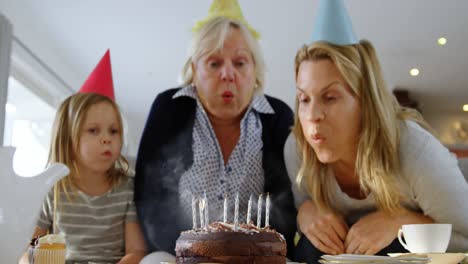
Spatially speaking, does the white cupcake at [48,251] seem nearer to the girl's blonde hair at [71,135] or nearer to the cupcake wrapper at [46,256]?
the cupcake wrapper at [46,256]

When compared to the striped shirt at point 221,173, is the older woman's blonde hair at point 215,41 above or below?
above

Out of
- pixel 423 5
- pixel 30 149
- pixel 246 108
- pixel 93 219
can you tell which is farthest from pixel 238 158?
pixel 30 149

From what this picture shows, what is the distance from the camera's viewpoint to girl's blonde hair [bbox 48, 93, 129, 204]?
160 centimetres

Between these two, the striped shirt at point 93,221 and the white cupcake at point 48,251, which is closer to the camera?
the white cupcake at point 48,251

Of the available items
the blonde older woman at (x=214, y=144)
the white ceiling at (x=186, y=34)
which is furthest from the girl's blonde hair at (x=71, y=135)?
the white ceiling at (x=186, y=34)

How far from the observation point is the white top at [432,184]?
1.25 m

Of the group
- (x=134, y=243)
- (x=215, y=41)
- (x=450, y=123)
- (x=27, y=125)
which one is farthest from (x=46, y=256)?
(x=450, y=123)

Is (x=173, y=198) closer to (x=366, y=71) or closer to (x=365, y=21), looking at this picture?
(x=366, y=71)

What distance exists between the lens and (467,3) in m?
3.50

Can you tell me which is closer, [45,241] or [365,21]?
[45,241]

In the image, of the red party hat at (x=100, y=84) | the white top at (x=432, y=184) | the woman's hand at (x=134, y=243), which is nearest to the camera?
the white top at (x=432, y=184)

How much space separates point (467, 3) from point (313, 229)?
273cm

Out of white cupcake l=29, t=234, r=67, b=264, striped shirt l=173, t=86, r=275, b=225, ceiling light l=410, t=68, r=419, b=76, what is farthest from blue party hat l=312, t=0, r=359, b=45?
ceiling light l=410, t=68, r=419, b=76

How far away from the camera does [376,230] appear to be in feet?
4.15
